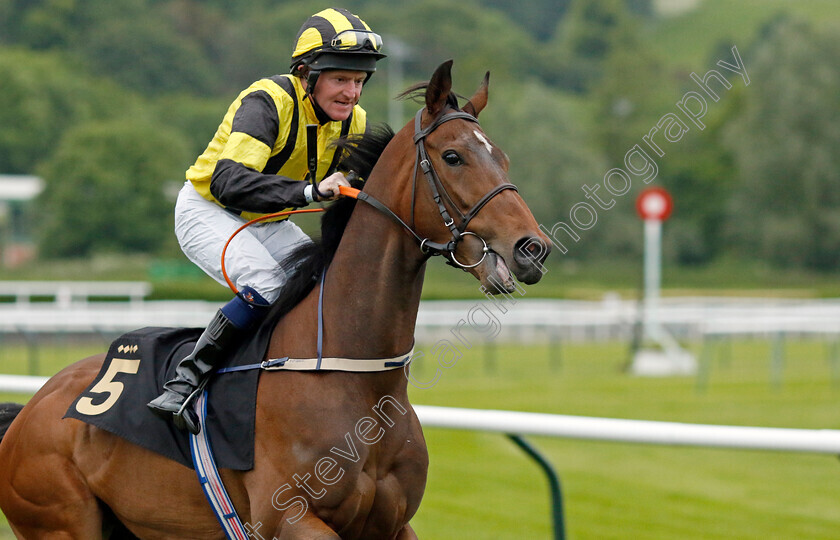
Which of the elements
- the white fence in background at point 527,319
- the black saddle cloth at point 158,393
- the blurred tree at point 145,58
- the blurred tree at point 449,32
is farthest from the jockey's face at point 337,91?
the blurred tree at point 449,32

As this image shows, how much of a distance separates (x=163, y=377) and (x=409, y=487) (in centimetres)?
83

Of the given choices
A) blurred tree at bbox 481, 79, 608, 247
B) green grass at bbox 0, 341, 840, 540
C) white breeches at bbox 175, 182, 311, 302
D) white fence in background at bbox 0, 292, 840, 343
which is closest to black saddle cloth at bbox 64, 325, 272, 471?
white breeches at bbox 175, 182, 311, 302

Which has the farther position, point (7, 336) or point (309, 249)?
point (7, 336)

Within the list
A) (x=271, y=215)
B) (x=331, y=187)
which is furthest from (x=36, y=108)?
(x=331, y=187)

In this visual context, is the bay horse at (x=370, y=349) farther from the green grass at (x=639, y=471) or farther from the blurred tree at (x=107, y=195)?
the blurred tree at (x=107, y=195)

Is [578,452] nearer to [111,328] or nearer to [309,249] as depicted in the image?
[309,249]

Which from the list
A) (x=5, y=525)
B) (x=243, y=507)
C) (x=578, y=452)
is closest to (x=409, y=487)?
(x=243, y=507)

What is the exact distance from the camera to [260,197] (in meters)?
2.91

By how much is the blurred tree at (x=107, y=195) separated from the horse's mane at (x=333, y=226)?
40295mm

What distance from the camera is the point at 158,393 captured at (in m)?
3.14

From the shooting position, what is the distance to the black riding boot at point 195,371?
2.99 m

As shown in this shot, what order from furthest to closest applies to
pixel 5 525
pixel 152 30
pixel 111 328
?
pixel 152 30, pixel 111 328, pixel 5 525

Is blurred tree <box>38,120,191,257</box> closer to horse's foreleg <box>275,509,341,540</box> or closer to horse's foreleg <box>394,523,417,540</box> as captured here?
horse's foreleg <box>394,523,417,540</box>

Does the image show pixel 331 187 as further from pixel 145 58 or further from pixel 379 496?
pixel 145 58
